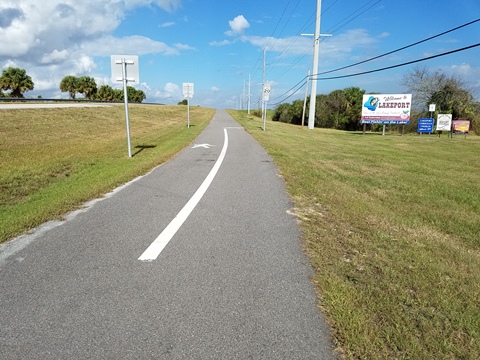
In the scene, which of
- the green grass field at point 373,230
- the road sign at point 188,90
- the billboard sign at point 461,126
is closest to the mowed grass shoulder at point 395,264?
the green grass field at point 373,230

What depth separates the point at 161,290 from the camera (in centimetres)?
317

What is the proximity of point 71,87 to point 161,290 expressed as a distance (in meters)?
102

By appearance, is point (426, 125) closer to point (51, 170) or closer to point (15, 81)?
point (51, 170)

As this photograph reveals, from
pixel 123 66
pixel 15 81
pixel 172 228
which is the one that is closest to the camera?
pixel 172 228

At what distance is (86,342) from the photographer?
8.07 feet

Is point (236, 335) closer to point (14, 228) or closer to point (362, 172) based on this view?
point (14, 228)

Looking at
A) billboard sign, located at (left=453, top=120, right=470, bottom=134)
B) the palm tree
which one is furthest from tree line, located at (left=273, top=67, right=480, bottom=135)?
the palm tree

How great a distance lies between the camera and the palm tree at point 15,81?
68144mm

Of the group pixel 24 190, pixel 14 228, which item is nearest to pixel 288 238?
pixel 14 228

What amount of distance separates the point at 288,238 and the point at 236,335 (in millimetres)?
2150

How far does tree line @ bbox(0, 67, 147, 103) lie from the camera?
6862 cm

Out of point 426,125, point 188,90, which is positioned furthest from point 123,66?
point 426,125

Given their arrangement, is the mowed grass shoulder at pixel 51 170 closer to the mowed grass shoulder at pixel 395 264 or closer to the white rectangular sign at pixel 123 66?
the white rectangular sign at pixel 123 66

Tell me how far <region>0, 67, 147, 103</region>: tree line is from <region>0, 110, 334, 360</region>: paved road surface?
80676 millimetres
